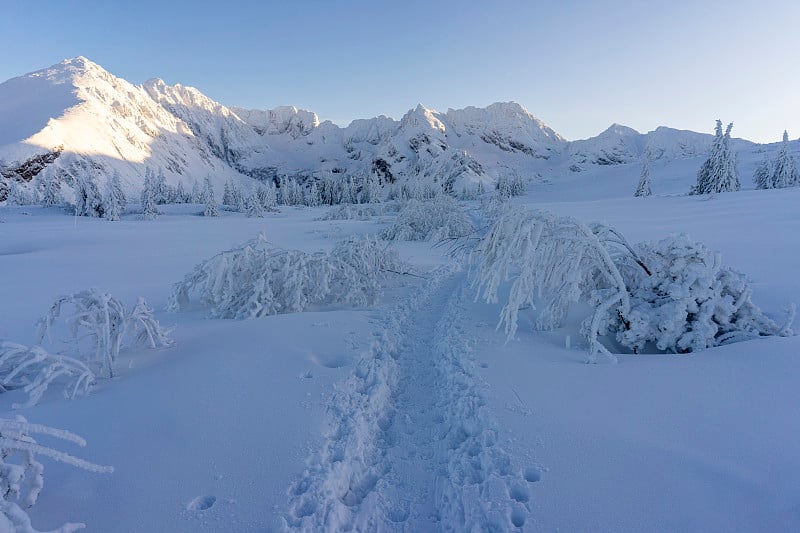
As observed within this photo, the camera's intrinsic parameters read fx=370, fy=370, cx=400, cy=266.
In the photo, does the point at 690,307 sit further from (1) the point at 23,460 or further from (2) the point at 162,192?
→ (2) the point at 162,192

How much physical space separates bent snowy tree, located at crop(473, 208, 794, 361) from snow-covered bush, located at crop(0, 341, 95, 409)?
4.80 m

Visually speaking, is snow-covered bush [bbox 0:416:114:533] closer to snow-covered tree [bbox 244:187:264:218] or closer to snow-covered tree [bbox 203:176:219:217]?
snow-covered tree [bbox 244:187:264:218]

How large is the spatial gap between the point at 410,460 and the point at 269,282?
5.36 m

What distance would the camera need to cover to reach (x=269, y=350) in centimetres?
495

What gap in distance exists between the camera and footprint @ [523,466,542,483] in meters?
2.74

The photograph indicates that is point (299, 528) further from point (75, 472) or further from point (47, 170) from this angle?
point (47, 170)

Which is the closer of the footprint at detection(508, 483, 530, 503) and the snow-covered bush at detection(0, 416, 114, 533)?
the snow-covered bush at detection(0, 416, 114, 533)

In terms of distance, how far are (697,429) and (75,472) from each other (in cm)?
466

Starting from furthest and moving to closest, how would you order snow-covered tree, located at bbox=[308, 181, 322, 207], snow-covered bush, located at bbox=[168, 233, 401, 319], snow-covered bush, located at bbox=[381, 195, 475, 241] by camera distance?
snow-covered tree, located at bbox=[308, 181, 322, 207] < snow-covered bush, located at bbox=[381, 195, 475, 241] < snow-covered bush, located at bbox=[168, 233, 401, 319]

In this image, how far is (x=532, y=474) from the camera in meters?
2.79

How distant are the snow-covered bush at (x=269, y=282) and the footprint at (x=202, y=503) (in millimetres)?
4491

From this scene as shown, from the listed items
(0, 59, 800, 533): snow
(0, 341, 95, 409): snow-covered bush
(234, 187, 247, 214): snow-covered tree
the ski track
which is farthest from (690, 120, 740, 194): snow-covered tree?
(234, 187, 247, 214): snow-covered tree

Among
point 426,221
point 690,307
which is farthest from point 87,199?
point 690,307

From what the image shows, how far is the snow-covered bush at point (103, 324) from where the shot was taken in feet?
13.9
